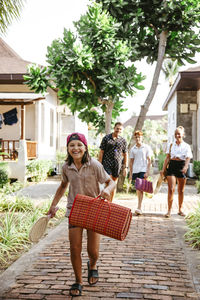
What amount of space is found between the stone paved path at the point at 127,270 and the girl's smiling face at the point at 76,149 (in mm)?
1266

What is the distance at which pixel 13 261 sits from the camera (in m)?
4.55

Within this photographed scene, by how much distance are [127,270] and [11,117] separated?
501 inches

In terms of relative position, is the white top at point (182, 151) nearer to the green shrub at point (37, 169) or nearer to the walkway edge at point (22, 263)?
the walkway edge at point (22, 263)

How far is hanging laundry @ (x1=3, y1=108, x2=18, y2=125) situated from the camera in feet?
51.9

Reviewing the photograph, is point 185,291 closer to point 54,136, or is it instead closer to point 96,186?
point 96,186

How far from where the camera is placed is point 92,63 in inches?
379

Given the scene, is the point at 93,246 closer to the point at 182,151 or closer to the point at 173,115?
the point at 182,151

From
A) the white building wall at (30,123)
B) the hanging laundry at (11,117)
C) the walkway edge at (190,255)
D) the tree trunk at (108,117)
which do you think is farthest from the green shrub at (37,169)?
the walkway edge at (190,255)

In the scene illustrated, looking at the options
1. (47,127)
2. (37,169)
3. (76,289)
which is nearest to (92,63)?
(37,169)

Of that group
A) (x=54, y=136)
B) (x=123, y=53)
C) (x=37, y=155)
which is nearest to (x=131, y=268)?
(x=123, y=53)

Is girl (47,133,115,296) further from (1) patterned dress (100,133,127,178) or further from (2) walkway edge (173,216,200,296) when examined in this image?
(1) patterned dress (100,133,127,178)

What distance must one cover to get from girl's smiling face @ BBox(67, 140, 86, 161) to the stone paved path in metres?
1.27

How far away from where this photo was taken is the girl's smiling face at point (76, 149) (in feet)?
11.5

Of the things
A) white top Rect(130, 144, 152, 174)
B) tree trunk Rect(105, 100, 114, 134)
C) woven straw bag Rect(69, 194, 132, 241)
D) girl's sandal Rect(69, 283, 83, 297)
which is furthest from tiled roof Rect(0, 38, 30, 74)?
girl's sandal Rect(69, 283, 83, 297)
